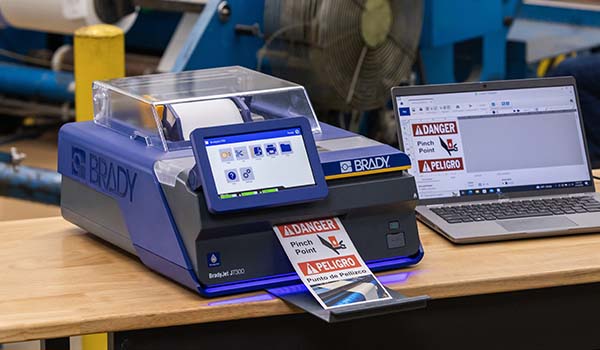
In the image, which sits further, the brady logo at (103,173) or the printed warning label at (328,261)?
the brady logo at (103,173)

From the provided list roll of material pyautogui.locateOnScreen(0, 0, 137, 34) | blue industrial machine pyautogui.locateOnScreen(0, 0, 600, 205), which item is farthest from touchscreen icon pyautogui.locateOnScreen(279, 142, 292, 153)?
roll of material pyautogui.locateOnScreen(0, 0, 137, 34)

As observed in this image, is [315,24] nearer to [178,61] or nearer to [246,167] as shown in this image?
[178,61]

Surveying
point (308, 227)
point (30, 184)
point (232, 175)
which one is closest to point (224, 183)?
point (232, 175)

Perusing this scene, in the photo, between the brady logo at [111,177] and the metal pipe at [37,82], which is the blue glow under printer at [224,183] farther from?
the metal pipe at [37,82]

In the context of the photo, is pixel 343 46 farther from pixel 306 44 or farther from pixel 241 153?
pixel 241 153

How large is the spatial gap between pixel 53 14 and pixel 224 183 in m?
2.50

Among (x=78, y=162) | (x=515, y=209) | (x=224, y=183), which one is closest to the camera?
(x=224, y=183)

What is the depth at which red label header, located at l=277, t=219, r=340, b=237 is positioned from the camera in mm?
1754

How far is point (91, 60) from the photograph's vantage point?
291cm

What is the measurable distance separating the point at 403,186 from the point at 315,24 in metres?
2.02

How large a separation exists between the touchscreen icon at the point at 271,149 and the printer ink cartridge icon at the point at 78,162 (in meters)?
0.36

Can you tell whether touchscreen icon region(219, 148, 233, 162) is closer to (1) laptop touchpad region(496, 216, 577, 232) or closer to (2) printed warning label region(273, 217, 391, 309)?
(2) printed warning label region(273, 217, 391, 309)

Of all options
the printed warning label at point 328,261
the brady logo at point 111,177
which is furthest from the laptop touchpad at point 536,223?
the brady logo at point 111,177

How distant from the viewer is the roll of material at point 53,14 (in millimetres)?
3986
